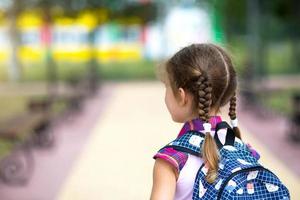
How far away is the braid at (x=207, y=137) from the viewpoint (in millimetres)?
2014

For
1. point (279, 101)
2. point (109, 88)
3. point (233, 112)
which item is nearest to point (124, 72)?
point (109, 88)

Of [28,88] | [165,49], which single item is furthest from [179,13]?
[28,88]

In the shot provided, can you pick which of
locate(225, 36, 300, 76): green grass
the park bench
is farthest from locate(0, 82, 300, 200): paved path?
locate(225, 36, 300, 76): green grass

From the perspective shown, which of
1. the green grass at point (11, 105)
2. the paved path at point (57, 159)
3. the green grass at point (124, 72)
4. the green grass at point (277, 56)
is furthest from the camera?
the green grass at point (277, 56)

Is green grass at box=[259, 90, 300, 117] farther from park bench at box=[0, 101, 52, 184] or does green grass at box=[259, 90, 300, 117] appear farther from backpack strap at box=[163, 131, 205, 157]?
backpack strap at box=[163, 131, 205, 157]

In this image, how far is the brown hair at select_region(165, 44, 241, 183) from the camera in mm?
2055

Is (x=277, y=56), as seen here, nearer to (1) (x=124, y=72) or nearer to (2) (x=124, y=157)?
(1) (x=124, y=72)

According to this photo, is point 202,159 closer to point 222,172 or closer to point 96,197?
point 222,172

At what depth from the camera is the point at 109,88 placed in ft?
78.7

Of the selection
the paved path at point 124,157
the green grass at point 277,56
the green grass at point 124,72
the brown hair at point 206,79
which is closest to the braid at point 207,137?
the brown hair at point 206,79

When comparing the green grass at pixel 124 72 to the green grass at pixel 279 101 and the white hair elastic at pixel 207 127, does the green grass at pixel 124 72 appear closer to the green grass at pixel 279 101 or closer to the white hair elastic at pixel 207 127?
the green grass at pixel 279 101

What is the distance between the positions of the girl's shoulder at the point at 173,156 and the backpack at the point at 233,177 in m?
0.01

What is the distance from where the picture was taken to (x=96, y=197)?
6699 mm

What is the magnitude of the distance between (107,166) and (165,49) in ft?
76.9
